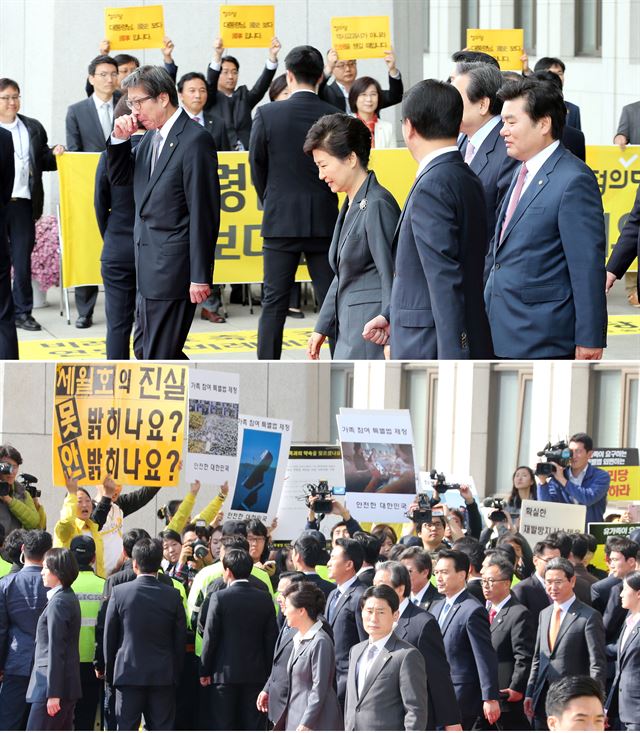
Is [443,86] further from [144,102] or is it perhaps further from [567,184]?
[144,102]

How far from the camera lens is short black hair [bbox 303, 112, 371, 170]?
22.9 feet

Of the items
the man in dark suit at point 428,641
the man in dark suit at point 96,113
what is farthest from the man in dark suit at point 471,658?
the man in dark suit at point 96,113

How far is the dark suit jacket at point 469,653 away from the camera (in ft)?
24.9

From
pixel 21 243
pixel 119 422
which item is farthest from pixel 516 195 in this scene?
pixel 21 243

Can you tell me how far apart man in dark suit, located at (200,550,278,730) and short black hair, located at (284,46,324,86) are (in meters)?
3.34

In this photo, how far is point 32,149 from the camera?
12.6 meters

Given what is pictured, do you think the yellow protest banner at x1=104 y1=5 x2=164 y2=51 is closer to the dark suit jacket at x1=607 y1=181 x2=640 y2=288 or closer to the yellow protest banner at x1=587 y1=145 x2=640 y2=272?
the yellow protest banner at x1=587 y1=145 x2=640 y2=272

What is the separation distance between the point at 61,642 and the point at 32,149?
20.3ft

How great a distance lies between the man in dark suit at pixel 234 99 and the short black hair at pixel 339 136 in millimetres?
7190

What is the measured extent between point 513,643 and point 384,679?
181cm

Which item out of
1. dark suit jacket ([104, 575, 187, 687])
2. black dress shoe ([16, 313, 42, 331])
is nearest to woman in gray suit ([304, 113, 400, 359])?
dark suit jacket ([104, 575, 187, 687])

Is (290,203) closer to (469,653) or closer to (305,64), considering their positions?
(305,64)

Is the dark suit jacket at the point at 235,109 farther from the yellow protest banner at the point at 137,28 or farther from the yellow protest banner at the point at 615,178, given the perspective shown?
the yellow protest banner at the point at 615,178

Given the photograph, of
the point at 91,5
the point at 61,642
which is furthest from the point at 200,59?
the point at 61,642
